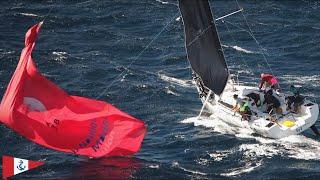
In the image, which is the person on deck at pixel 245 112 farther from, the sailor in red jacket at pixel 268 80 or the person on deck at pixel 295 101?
the person on deck at pixel 295 101

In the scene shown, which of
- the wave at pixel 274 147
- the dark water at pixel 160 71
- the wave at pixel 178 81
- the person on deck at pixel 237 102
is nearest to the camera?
the dark water at pixel 160 71

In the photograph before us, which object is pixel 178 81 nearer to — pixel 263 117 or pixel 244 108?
pixel 244 108

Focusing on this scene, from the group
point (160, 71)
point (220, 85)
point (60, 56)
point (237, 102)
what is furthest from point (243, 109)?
point (60, 56)

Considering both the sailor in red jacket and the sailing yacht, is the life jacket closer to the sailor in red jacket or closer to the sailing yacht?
the sailing yacht

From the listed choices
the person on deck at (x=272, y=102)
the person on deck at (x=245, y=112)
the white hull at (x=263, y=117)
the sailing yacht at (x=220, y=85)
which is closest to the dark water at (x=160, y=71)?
the white hull at (x=263, y=117)

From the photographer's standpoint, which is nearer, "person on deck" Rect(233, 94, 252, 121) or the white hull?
the white hull

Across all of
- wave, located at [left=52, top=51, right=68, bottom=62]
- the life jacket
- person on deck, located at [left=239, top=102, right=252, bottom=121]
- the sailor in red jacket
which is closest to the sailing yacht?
person on deck, located at [left=239, top=102, right=252, bottom=121]
